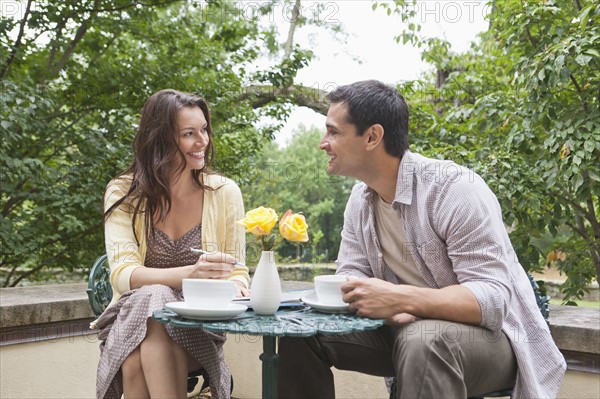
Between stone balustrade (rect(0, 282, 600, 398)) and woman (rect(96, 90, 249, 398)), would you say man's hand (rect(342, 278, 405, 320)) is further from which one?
stone balustrade (rect(0, 282, 600, 398))

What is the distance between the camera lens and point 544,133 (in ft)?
10.4

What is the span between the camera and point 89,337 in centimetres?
301

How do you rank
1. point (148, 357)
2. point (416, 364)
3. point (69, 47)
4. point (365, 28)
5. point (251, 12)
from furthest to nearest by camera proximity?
1. point (365, 28)
2. point (251, 12)
3. point (69, 47)
4. point (148, 357)
5. point (416, 364)

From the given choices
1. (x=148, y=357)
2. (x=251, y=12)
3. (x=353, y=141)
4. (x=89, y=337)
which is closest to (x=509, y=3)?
(x=353, y=141)

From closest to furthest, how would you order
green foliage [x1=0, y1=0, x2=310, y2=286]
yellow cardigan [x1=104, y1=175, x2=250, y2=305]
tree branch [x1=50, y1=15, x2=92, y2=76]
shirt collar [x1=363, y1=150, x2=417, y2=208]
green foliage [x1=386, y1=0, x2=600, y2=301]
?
1. shirt collar [x1=363, y1=150, x2=417, y2=208]
2. yellow cardigan [x1=104, y1=175, x2=250, y2=305]
3. green foliage [x1=386, y1=0, x2=600, y2=301]
4. green foliage [x1=0, y1=0, x2=310, y2=286]
5. tree branch [x1=50, y1=15, x2=92, y2=76]

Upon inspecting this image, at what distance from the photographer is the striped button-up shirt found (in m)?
1.63

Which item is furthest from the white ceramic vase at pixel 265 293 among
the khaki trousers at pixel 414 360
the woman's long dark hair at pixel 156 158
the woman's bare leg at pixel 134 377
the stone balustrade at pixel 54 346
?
the stone balustrade at pixel 54 346

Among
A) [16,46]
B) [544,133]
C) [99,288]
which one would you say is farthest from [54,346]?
[544,133]

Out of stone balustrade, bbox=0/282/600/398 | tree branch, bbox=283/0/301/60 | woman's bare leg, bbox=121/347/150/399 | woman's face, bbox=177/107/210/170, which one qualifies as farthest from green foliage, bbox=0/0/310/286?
tree branch, bbox=283/0/301/60

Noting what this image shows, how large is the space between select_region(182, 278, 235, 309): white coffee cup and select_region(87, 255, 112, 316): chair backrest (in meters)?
0.89

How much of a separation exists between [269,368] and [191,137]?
36.7 inches

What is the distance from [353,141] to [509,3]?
1.65 metres

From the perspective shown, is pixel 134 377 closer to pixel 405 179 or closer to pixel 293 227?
pixel 293 227

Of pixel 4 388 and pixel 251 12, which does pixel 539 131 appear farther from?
pixel 251 12
